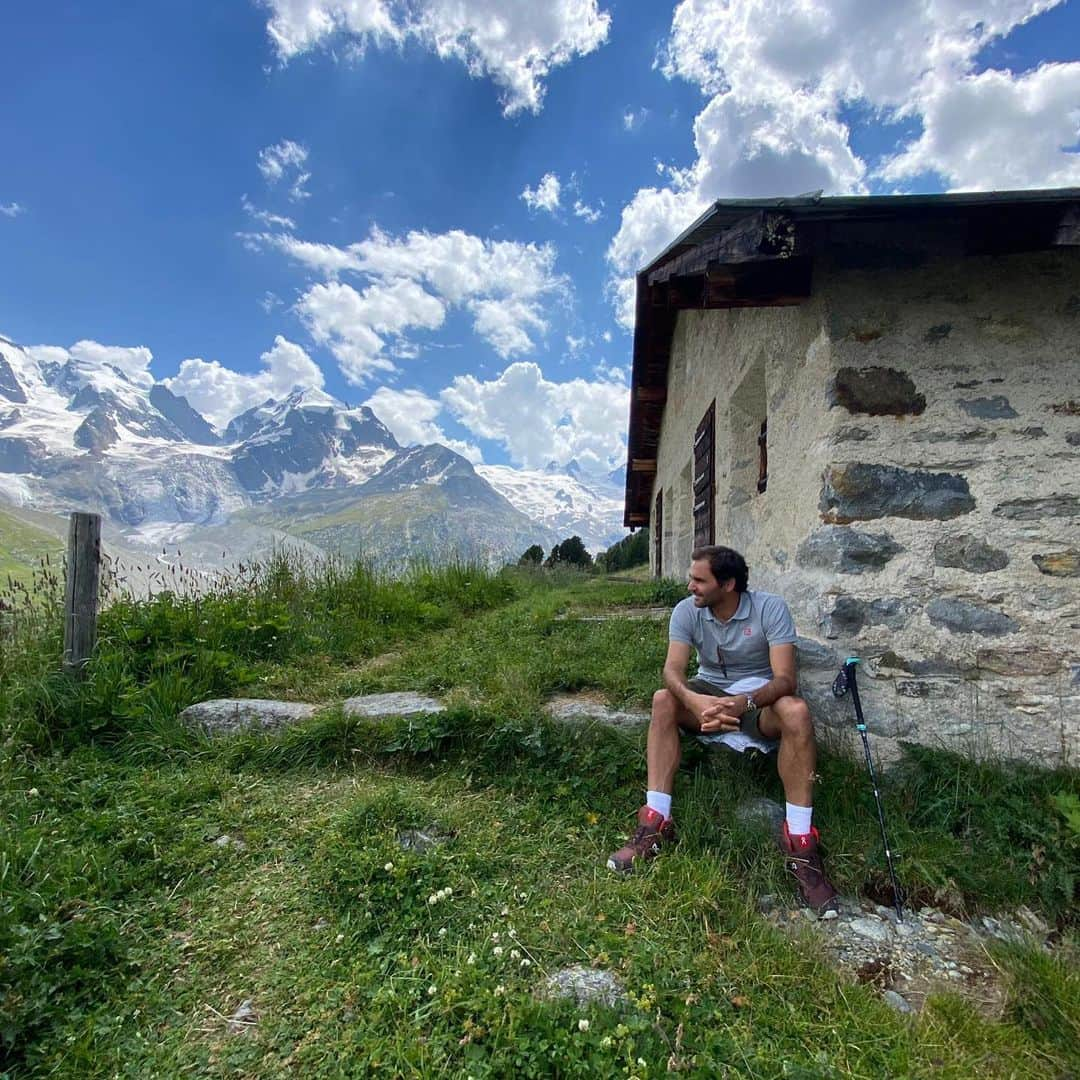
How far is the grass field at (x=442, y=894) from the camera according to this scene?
62.1 inches

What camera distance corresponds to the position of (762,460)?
15.4ft

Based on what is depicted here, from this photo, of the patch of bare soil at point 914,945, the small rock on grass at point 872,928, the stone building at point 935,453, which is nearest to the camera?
the patch of bare soil at point 914,945

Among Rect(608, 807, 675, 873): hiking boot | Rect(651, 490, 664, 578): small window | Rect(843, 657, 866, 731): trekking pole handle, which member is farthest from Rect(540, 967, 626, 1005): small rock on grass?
Rect(651, 490, 664, 578): small window

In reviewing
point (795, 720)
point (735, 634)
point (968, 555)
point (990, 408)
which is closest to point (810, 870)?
point (795, 720)

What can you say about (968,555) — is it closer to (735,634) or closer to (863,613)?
(863,613)

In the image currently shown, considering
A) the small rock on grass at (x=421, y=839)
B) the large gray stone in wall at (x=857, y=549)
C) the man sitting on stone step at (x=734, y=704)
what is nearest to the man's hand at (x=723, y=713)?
the man sitting on stone step at (x=734, y=704)

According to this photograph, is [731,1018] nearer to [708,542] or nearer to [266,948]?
[266,948]

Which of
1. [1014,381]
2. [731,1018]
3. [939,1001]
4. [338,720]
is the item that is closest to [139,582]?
[338,720]

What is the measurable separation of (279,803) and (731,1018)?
86.4 inches

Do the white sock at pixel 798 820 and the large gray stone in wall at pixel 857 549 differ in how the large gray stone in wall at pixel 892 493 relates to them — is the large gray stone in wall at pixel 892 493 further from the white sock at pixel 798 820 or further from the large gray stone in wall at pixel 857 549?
the white sock at pixel 798 820

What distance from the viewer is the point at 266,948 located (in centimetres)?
194

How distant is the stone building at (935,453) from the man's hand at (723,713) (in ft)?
2.32

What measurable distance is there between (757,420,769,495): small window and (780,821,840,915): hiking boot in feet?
8.06

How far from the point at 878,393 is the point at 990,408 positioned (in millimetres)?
563
